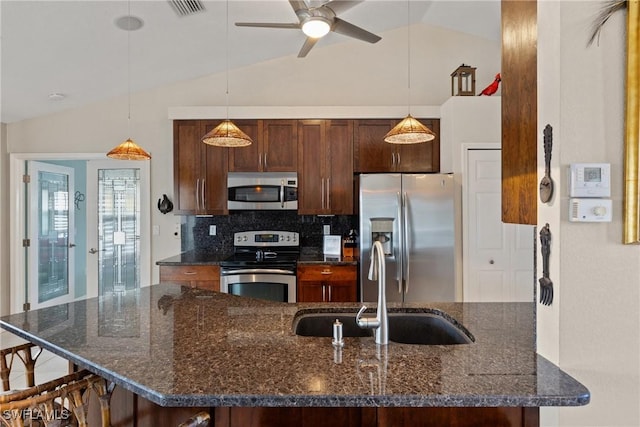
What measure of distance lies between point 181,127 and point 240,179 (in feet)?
2.75

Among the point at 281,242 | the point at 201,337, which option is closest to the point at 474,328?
the point at 201,337

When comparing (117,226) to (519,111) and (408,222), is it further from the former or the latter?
(519,111)

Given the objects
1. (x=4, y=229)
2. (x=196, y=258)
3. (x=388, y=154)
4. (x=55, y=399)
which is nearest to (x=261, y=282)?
(x=196, y=258)

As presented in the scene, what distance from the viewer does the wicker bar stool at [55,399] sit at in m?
1.03

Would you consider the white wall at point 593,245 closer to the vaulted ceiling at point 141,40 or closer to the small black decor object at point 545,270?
the small black decor object at point 545,270

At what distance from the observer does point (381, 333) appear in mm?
1324

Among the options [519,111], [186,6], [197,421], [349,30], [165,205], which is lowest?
[197,421]

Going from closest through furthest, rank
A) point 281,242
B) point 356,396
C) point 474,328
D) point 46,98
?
point 356,396 → point 474,328 → point 46,98 → point 281,242

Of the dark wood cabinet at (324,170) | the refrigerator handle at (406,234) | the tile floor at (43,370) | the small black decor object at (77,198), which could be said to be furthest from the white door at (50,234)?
the refrigerator handle at (406,234)

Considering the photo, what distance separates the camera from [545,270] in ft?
3.88

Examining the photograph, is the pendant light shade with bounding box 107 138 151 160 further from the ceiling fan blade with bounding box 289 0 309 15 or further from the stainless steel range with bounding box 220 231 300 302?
the ceiling fan blade with bounding box 289 0 309 15

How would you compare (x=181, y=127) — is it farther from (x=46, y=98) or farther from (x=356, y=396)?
(x=356, y=396)

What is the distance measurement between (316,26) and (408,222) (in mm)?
1862

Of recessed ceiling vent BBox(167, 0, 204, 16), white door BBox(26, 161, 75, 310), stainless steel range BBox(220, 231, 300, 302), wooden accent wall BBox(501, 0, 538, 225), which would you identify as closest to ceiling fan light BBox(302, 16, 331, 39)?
wooden accent wall BBox(501, 0, 538, 225)
